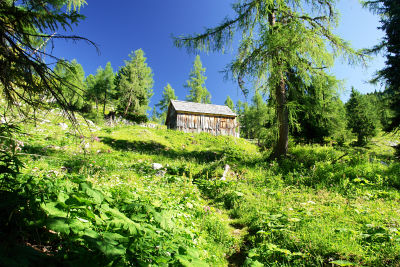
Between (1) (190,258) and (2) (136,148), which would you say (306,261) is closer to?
(1) (190,258)

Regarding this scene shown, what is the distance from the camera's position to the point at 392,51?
476 inches

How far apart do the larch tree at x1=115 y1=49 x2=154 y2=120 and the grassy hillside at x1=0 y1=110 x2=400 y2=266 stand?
880 inches

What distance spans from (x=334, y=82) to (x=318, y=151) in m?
3.43

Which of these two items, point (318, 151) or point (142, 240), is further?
point (318, 151)

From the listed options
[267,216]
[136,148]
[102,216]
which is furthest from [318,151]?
[136,148]

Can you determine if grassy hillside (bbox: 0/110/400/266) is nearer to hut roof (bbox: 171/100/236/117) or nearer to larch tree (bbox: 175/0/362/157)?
larch tree (bbox: 175/0/362/157)

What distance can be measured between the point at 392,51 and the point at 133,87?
29490mm

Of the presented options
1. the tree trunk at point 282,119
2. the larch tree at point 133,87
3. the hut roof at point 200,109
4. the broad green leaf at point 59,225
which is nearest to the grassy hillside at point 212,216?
the broad green leaf at point 59,225

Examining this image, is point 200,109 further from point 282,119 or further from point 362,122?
point 362,122

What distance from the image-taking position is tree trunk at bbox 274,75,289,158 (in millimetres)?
8867

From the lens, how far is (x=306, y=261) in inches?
104

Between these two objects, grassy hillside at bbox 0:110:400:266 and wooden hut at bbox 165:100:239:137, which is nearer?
grassy hillside at bbox 0:110:400:266

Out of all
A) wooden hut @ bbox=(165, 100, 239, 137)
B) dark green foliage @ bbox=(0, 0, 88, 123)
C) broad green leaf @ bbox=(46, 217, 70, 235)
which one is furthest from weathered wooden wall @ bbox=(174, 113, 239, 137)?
broad green leaf @ bbox=(46, 217, 70, 235)

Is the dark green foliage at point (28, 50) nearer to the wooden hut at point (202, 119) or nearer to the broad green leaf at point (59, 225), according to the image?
the broad green leaf at point (59, 225)
